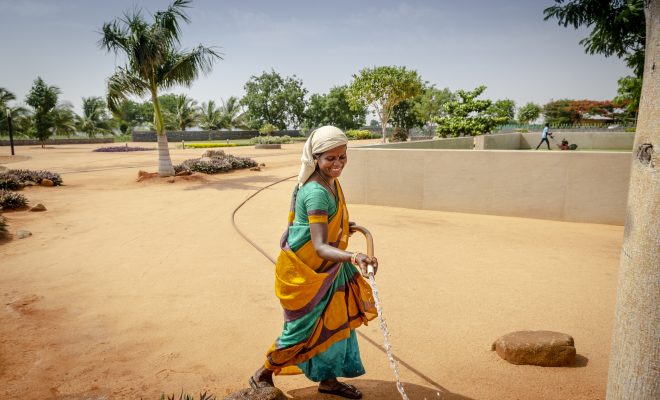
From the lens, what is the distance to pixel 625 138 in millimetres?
22969

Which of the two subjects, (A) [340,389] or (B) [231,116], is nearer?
(A) [340,389]

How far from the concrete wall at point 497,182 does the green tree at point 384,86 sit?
2174 centimetres

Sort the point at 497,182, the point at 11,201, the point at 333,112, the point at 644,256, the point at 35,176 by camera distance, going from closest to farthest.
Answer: the point at 644,256, the point at 497,182, the point at 11,201, the point at 35,176, the point at 333,112

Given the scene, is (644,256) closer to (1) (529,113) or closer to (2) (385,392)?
(2) (385,392)

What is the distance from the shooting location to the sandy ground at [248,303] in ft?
10.1

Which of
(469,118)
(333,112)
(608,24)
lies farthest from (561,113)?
(608,24)

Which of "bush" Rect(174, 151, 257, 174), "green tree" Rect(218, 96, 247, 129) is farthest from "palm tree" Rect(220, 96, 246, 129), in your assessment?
"bush" Rect(174, 151, 257, 174)

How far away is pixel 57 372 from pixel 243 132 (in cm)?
5365

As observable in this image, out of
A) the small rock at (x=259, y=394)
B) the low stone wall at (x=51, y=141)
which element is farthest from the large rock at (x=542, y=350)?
the low stone wall at (x=51, y=141)

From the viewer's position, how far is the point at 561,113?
223 ft

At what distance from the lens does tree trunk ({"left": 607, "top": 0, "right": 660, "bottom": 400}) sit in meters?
1.60

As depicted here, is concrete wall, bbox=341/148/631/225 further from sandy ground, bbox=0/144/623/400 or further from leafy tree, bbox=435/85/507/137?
leafy tree, bbox=435/85/507/137

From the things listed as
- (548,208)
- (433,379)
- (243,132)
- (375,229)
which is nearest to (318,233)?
(433,379)

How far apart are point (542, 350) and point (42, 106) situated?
158 ft
